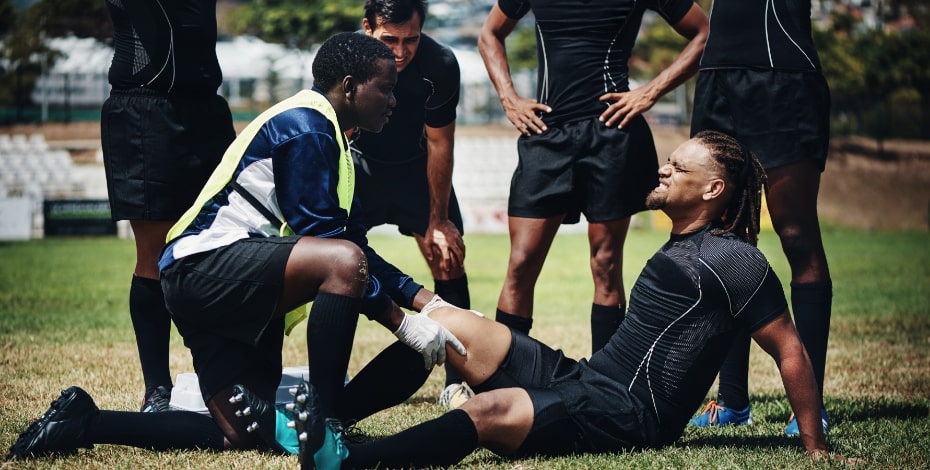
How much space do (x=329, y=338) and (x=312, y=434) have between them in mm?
470

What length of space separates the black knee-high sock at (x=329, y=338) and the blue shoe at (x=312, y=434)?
30 cm

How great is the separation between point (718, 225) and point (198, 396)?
246 centimetres

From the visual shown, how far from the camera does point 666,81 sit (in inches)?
206

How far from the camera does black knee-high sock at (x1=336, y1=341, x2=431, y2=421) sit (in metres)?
4.16

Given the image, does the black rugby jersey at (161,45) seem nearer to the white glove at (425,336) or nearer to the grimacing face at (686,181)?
the white glove at (425,336)

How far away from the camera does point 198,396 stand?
15.5ft

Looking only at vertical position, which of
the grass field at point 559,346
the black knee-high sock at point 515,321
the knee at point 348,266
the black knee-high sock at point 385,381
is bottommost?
the grass field at point 559,346

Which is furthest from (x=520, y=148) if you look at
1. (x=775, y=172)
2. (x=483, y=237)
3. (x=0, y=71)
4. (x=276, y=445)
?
(x=0, y=71)

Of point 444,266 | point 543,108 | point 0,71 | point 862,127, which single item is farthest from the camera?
point 0,71

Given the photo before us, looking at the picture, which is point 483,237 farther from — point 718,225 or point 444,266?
point 718,225

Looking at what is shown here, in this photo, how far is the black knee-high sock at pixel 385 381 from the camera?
416 cm

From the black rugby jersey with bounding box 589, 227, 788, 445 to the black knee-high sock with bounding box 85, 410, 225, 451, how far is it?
63.5 inches

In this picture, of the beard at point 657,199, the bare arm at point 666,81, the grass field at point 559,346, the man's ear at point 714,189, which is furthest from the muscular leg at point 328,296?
the bare arm at point 666,81

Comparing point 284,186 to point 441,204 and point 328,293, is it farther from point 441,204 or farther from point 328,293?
point 441,204
